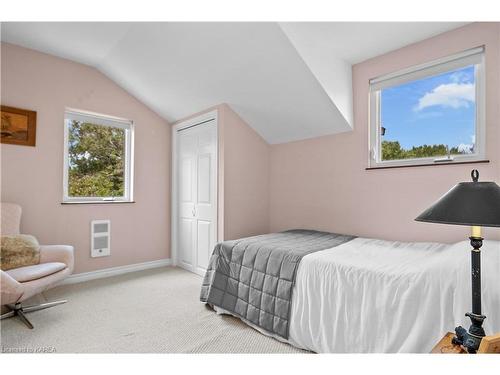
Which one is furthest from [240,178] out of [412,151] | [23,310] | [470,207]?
[470,207]

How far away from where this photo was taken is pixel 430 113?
232 centimetres

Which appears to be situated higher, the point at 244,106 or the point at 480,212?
the point at 244,106

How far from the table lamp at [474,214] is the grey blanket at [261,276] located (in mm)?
1051

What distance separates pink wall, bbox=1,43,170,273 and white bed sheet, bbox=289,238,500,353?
254 cm

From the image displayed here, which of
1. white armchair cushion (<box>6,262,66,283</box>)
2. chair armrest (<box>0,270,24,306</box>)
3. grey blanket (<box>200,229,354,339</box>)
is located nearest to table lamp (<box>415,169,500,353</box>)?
grey blanket (<box>200,229,354,339</box>)

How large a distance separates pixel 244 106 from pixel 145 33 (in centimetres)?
119

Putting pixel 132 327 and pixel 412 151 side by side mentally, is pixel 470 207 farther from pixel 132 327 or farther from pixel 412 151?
pixel 132 327

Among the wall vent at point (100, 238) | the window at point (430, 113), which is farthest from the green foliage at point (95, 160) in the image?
the window at point (430, 113)

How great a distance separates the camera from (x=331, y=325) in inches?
66.0

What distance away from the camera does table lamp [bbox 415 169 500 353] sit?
0.88 metres

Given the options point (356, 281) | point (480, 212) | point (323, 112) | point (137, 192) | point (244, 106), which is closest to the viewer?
Result: point (480, 212)
